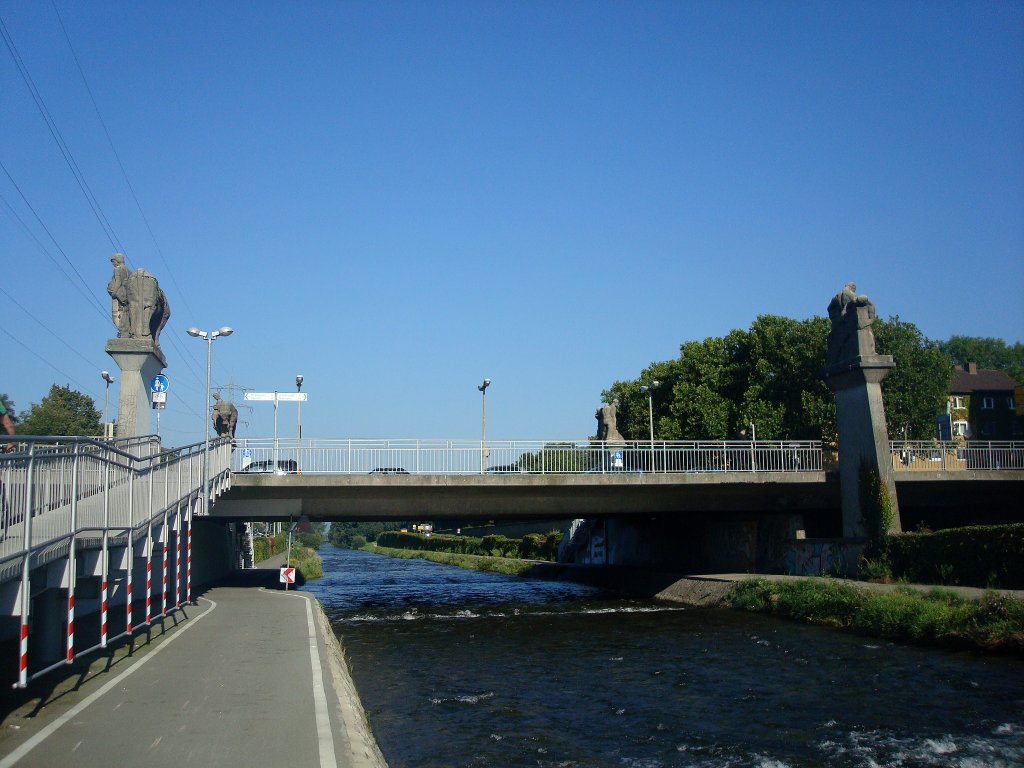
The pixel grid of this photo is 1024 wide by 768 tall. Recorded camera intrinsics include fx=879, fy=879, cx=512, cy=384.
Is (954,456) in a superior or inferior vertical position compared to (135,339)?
inferior

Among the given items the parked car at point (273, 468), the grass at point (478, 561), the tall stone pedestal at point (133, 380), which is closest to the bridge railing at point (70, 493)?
the tall stone pedestal at point (133, 380)

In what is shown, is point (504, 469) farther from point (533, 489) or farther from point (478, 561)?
point (478, 561)

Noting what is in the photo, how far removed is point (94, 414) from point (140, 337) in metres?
54.2

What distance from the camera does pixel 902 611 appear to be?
23.2 meters

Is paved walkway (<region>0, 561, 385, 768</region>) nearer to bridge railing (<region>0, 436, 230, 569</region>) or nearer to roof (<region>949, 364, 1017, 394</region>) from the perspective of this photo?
bridge railing (<region>0, 436, 230, 569</region>)

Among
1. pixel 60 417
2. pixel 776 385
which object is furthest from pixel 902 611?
pixel 60 417

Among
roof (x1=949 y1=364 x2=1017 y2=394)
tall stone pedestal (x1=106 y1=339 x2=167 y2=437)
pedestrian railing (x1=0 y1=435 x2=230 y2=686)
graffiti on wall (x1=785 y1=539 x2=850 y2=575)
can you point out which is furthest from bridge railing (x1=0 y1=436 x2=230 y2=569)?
roof (x1=949 y1=364 x2=1017 y2=394)

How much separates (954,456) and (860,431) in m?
7.16

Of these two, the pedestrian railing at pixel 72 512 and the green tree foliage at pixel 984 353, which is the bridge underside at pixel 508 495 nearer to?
the pedestrian railing at pixel 72 512

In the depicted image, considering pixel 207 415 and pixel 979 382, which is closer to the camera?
pixel 207 415

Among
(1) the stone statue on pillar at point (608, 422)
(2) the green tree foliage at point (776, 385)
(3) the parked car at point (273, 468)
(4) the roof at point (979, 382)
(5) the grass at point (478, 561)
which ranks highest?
(4) the roof at point (979, 382)

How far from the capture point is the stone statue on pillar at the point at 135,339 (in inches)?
1014

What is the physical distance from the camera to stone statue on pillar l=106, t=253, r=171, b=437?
84.5 ft

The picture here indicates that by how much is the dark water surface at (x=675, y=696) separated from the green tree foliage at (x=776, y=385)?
2628cm
